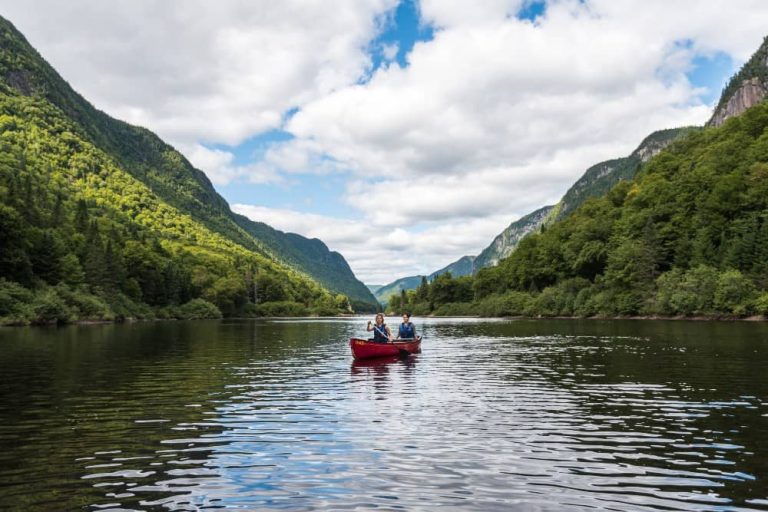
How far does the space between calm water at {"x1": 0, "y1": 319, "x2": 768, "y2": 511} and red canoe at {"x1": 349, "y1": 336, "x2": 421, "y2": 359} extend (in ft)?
21.4

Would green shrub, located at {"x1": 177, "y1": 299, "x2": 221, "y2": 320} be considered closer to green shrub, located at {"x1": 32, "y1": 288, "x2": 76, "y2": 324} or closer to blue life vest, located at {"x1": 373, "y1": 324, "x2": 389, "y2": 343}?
green shrub, located at {"x1": 32, "y1": 288, "x2": 76, "y2": 324}

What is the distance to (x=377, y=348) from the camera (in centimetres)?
3956

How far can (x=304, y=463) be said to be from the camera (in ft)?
43.6

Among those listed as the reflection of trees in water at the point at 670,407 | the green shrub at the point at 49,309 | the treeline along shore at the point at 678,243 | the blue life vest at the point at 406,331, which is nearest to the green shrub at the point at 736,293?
the treeline along shore at the point at 678,243

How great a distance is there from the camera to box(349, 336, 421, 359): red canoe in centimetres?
3853

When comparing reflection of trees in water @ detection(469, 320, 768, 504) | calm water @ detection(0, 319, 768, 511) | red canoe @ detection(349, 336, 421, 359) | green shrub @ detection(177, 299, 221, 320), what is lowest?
reflection of trees in water @ detection(469, 320, 768, 504)

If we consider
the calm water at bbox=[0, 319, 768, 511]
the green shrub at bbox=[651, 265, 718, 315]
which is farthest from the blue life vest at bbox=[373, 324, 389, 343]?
the green shrub at bbox=[651, 265, 718, 315]

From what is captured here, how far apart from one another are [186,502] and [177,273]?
174m

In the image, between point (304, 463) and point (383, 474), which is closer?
point (383, 474)

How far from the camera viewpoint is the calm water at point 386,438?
10984 millimetres

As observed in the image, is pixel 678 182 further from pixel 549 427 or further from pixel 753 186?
pixel 549 427

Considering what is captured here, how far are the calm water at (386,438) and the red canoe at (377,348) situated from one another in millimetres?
6533

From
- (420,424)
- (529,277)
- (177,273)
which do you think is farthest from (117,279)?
(420,424)

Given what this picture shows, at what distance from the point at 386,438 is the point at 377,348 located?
23.8m
